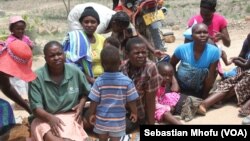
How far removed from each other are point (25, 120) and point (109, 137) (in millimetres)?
1174

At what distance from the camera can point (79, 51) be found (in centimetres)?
440

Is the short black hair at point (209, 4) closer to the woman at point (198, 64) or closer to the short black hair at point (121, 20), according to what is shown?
the woman at point (198, 64)

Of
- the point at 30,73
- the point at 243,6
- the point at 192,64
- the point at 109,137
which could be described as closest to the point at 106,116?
the point at 109,137

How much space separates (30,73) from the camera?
3.46 m

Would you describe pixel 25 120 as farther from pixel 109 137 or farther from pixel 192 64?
pixel 192 64

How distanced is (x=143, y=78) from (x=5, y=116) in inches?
53.7

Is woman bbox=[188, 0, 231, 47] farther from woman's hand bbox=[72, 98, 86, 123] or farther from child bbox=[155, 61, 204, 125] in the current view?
woman's hand bbox=[72, 98, 86, 123]

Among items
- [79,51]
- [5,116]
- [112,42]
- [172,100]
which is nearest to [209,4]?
[172,100]

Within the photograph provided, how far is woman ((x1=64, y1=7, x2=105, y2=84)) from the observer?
14.4ft

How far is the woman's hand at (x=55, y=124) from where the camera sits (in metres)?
3.54

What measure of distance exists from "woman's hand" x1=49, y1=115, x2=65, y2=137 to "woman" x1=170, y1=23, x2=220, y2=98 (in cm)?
180

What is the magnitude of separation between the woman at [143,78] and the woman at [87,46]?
0.57 m

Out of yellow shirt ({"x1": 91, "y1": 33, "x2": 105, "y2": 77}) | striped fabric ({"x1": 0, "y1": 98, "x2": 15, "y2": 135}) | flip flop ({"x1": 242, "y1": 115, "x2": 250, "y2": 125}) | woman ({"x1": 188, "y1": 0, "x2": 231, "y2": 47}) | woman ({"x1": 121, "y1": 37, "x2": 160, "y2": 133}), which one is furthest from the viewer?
woman ({"x1": 188, "y1": 0, "x2": 231, "y2": 47})

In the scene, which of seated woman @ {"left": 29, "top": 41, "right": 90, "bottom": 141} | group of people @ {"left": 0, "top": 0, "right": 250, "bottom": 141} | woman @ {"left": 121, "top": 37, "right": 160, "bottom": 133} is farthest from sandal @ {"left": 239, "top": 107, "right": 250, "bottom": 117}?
seated woman @ {"left": 29, "top": 41, "right": 90, "bottom": 141}
